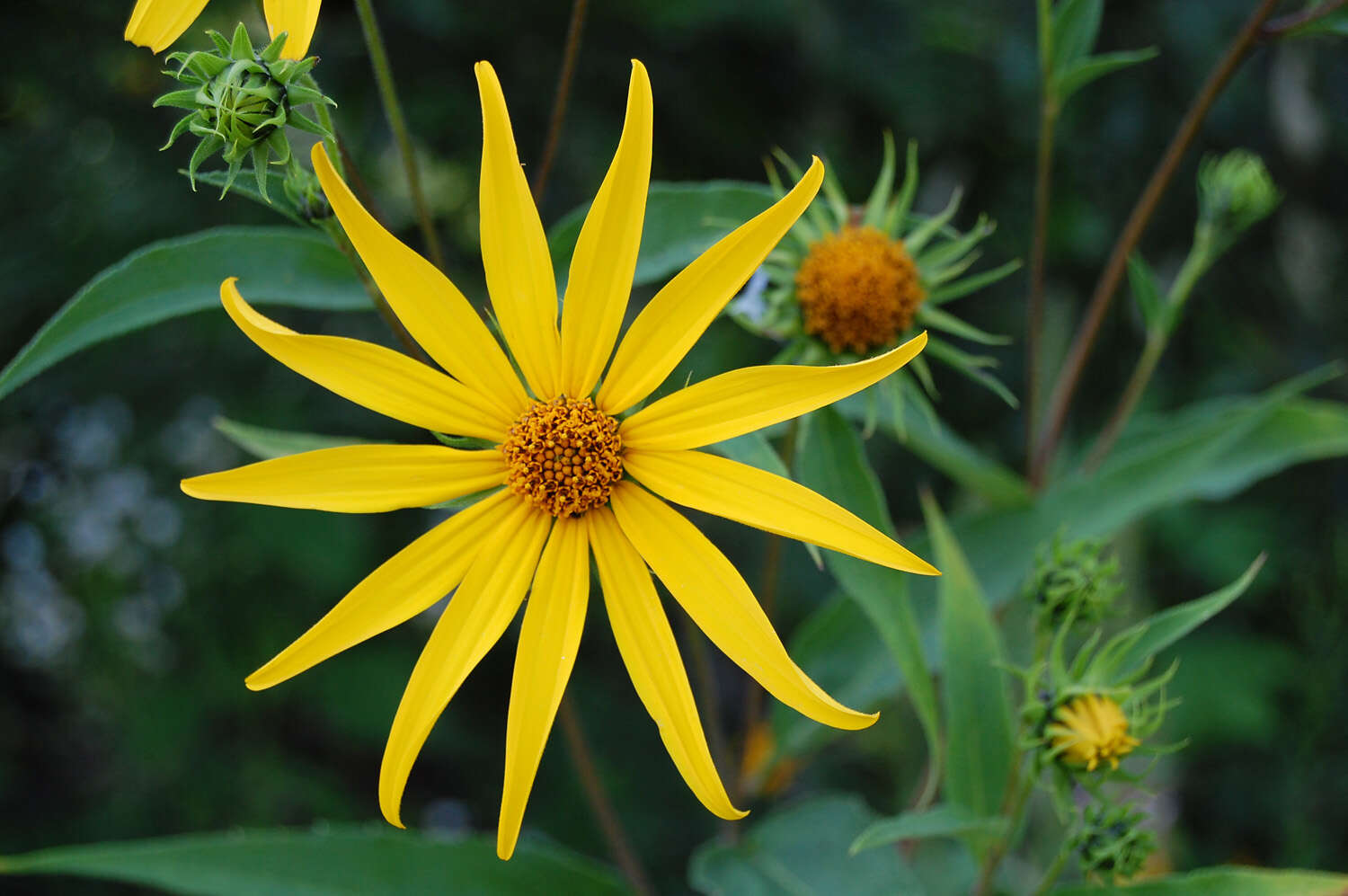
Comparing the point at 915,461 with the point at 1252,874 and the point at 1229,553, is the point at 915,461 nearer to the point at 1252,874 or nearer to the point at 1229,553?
the point at 1229,553

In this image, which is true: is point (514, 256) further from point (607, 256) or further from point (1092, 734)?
point (1092, 734)

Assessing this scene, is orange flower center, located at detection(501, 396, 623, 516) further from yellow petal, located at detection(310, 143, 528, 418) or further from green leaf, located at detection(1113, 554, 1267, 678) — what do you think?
green leaf, located at detection(1113, 554, 1267, 678)

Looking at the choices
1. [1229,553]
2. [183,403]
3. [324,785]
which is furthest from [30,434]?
[1229,553]

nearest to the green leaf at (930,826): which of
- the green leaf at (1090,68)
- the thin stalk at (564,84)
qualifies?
the thin stalk at (564,84)

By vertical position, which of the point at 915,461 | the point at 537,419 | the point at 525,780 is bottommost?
the point at 525,780

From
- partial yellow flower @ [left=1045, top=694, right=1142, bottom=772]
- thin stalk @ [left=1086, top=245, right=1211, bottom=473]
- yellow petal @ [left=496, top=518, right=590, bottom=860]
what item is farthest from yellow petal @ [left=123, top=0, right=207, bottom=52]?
thin stalk @ [left=1086, top=245, right=1211, bottom=473]

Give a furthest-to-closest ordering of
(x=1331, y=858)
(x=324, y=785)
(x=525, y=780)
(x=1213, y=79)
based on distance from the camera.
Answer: (x=324, y=785), (x=1331, y=858), (x=1213, y=79), (x=525, y=780)

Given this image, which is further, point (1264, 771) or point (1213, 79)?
point (1264, 771)

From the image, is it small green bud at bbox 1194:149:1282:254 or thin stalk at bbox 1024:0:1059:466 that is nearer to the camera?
thin stalk at bbox 1024:0:1059:466
